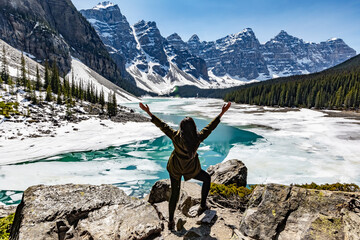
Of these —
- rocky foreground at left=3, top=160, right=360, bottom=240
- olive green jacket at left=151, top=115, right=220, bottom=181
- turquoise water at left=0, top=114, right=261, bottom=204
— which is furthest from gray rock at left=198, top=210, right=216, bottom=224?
turquoise water at left=0, top=114, right=261, bottom=204

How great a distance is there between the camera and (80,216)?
3.87 m

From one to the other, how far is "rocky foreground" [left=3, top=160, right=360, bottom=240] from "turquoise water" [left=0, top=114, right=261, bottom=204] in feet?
18.7

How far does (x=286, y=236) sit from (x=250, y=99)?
315ft

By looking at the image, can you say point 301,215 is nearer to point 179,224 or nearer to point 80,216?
point 179,224

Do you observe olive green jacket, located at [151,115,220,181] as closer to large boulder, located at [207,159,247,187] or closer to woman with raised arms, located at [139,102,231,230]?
woman with raised arms, located at [139,102,231,230]

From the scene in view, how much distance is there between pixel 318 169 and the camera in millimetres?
11656

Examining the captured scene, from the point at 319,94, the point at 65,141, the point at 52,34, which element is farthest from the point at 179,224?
the point at 52,34

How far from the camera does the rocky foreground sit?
2.63 metres

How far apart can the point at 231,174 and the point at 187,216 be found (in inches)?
132

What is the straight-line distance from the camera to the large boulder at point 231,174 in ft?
23.0

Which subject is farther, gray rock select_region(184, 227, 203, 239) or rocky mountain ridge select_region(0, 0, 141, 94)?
rocky mountain ridge select_region(0, 0, 141, 94)

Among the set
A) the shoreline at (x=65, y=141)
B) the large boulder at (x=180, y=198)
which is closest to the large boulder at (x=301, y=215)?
the large boulder at (x=180, y=198)

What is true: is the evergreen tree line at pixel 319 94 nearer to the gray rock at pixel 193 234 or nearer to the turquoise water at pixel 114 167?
the turquoise water at pixel 114 167

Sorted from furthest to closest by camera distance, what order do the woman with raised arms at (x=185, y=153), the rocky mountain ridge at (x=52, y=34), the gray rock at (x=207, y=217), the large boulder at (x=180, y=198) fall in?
1. the rocky mountain ridge at (x=52, y=34)
2. the large boulder at (x=180, y=198)
3. the gray rock at (x=207, y=217)
4. the woman with raised arms at (x=185, y=153)
